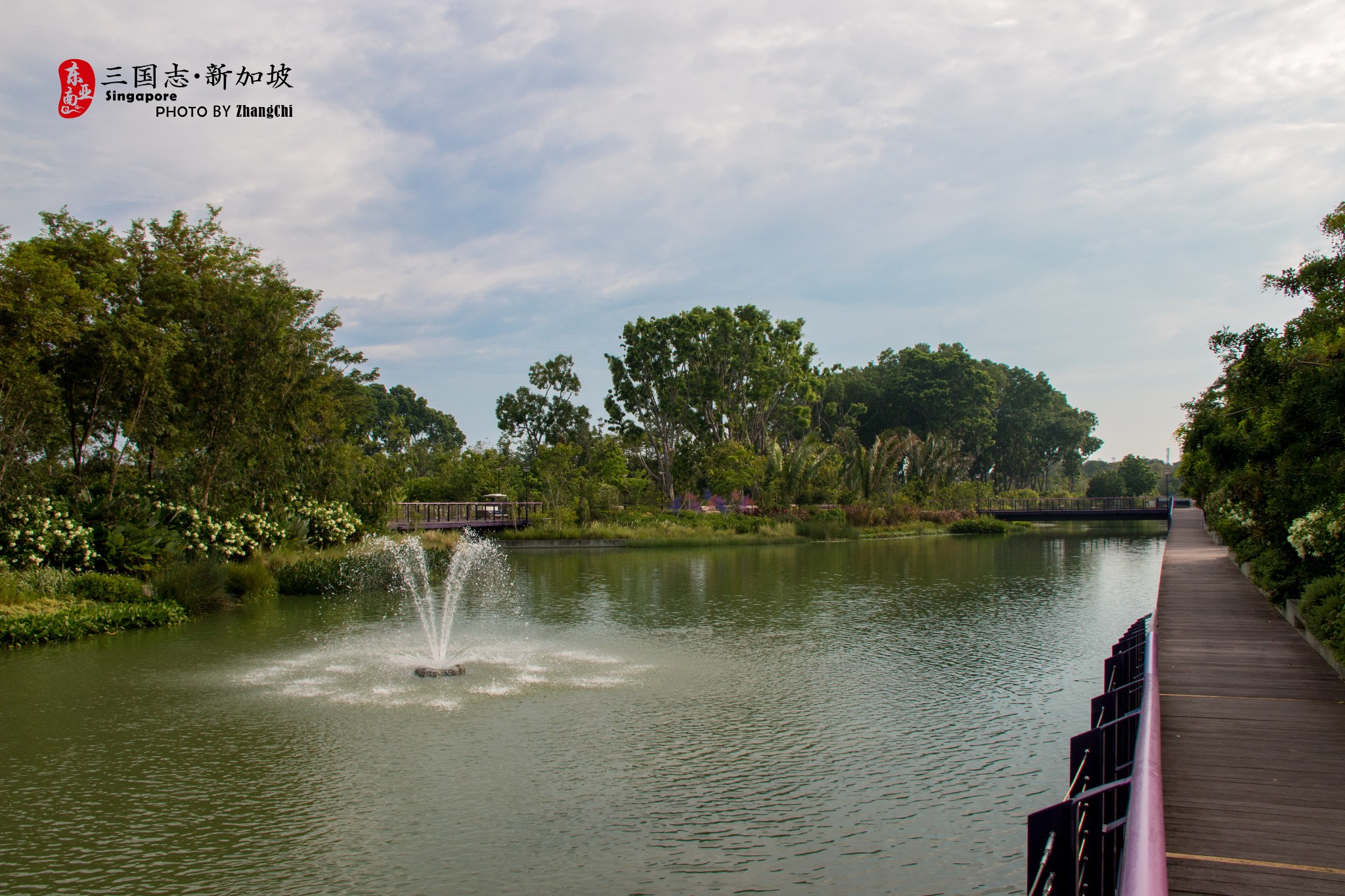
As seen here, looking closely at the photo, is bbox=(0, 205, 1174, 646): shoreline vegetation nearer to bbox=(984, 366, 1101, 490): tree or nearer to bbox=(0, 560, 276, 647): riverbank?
bbox=(0, 560, 276, 647): riverbank

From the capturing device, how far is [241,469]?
21.9m

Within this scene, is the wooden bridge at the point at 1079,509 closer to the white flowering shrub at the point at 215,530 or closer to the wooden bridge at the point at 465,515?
the wooden bridge at the point at 465,515

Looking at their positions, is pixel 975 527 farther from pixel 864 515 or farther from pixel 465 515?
pixel 465 515

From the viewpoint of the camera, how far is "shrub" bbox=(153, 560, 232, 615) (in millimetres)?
17203

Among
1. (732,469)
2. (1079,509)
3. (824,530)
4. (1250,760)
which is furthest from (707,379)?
(1250,760)

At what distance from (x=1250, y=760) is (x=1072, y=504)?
5996 centimetres

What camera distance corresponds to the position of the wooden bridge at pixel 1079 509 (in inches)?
2237

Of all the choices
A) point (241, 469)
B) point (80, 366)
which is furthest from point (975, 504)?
point (80, 366)

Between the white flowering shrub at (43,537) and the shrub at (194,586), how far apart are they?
1.32m

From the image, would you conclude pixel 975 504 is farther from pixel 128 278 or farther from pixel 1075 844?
pixel 1075 844

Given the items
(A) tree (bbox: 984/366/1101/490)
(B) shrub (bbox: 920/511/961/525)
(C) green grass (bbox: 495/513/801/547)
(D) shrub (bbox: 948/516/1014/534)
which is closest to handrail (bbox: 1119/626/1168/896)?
(C) green grass (bbox: 495/513/801/547)

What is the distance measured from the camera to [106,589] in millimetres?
16250

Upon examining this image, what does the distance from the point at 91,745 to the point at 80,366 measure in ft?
37.7

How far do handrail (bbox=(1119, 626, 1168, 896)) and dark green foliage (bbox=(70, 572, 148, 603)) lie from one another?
645 inches
